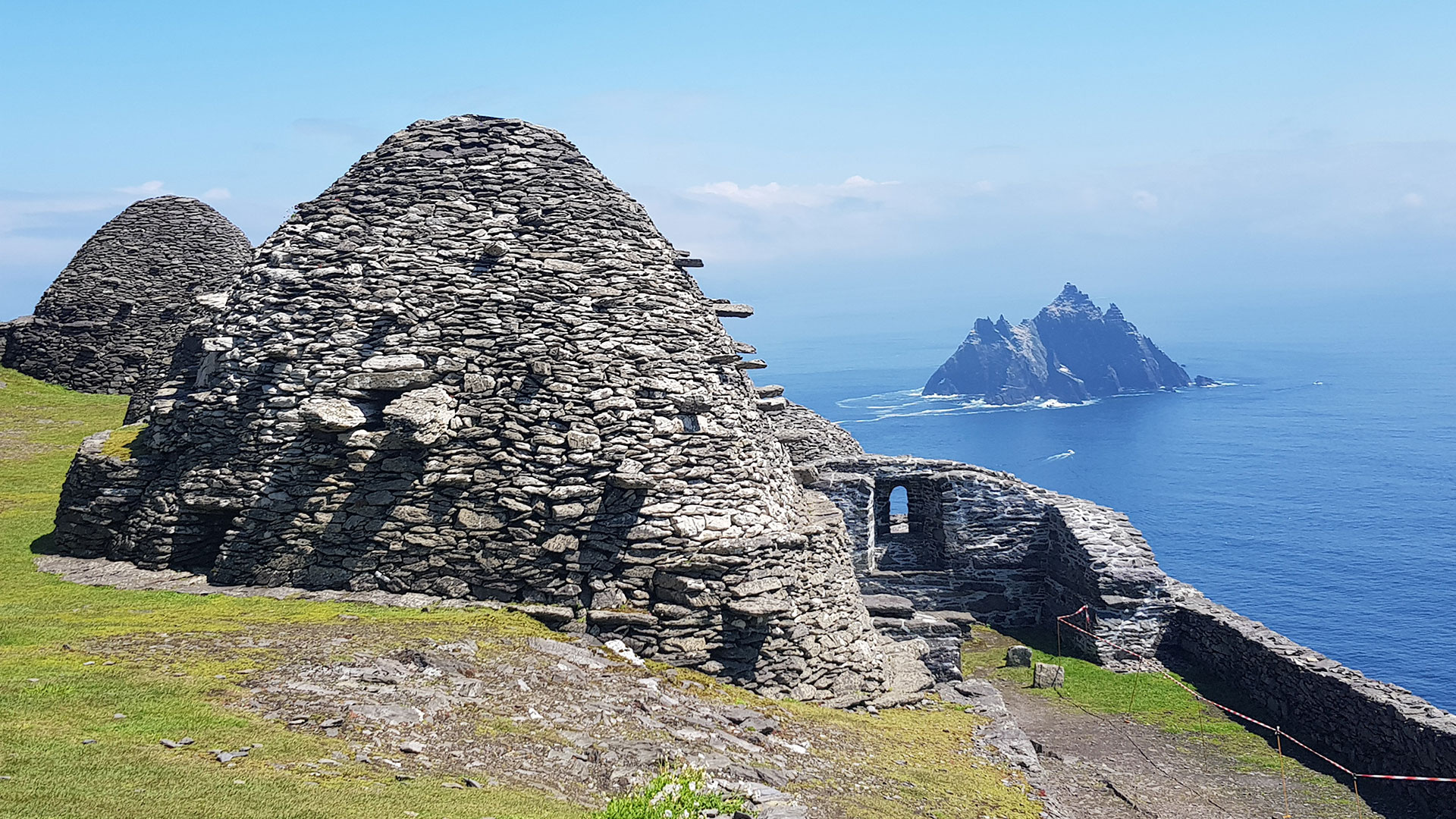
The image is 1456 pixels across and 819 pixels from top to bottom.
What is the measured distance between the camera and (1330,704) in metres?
18.4

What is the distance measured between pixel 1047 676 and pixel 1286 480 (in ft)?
283

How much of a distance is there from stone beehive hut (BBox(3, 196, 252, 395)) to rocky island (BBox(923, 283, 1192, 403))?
143971mm

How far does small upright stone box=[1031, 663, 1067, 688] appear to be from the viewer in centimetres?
2203

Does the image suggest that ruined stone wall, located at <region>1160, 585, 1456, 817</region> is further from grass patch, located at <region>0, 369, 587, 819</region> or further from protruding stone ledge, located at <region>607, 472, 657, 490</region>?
grass patch, located at <region>0, 369, 587, 819</region>

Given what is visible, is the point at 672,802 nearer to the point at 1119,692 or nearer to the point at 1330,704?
the point at 1330,704

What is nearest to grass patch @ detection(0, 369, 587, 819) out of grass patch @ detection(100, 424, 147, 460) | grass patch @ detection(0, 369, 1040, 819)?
grass patch @ detection(0, 369, 1040, 819)

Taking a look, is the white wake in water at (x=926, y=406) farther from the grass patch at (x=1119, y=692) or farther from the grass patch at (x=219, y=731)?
the grass patch at (x=219, y=731)

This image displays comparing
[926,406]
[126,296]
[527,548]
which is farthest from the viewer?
[926,406]

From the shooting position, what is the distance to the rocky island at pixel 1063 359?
164250mm

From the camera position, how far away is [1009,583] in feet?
92.7

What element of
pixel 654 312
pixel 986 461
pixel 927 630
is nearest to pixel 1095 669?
pixel 927 630

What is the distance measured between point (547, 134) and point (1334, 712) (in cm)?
1975

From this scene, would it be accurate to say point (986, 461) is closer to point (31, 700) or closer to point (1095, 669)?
point (1095, 669)

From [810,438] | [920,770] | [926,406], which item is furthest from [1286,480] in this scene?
[920,770]
